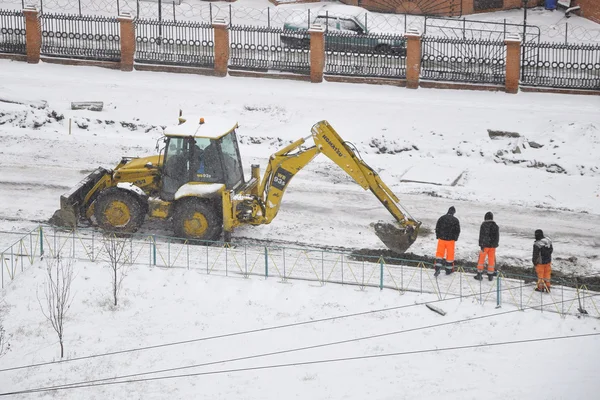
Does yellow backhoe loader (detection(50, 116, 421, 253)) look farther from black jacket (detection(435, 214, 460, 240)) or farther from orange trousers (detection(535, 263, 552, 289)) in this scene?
orange trousers (detection(535, 263, 552, 289))

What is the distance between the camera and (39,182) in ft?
75.5

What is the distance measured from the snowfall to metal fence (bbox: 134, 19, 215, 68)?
1.80 ft

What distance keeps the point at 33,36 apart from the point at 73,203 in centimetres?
1243

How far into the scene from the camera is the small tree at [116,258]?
1736 centimetres

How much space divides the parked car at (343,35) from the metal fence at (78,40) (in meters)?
5.21

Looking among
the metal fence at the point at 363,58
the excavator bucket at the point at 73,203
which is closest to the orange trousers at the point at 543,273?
the excavator bucket at the point at 73,203

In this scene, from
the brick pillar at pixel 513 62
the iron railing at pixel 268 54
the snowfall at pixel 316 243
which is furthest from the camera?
the iron railing at pixel 268 54

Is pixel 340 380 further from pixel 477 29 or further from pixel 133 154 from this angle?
pixel 477 29

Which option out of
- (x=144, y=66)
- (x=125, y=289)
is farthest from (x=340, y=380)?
(x=144, y=66)

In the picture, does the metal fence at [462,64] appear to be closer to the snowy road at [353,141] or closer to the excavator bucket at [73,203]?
the snowy road at [353,141]

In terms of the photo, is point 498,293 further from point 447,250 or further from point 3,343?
point 3,343

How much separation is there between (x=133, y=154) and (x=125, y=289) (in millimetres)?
7851

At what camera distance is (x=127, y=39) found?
30016 millimetres

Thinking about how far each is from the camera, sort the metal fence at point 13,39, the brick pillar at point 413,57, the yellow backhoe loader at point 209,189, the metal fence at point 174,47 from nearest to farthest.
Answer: the yellow backhoe loader at point 209,189 < the brick pillar at point 413,57 < the metal fence at point 174,47 < the metal fence at point 13,39
